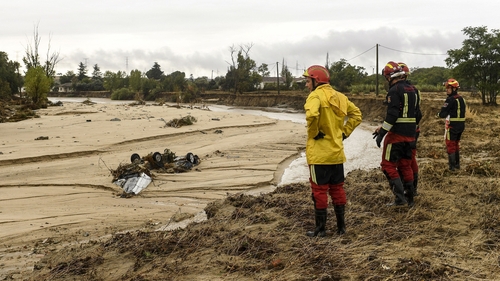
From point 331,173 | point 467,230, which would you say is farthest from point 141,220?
point 467,230

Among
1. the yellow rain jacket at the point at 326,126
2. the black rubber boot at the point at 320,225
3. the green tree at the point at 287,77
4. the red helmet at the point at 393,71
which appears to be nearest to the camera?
the yellow rain jacket at the point at 326,126

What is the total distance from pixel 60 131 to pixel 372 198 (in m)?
15.4

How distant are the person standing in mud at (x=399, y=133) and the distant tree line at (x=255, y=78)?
23.6 m

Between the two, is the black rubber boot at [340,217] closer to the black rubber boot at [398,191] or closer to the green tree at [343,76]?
the black rubber boot at [398,191]

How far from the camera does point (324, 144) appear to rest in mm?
5145

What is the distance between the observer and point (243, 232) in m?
5.46

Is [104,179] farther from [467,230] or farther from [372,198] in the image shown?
[467,230]

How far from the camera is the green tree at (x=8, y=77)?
43.3 metres

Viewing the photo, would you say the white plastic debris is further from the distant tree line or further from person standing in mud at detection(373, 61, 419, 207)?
the distant tree line

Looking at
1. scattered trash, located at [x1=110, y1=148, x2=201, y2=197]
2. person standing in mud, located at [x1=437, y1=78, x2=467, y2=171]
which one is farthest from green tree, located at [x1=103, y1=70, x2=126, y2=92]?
person standing in mud, located at [x1=437, y1=78, x2=467, y2=171]

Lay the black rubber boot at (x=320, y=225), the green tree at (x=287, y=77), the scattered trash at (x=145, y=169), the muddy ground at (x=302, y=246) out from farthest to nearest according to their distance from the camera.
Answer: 1. the green tree at (x=287, y=77)
2. the scattered trash at (x=145, y=169)
3. the black rubber boot at (x=320, y=225)
4. the muddy ground at (x=302, y=246)

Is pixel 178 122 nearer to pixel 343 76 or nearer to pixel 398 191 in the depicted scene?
pixel 398 191

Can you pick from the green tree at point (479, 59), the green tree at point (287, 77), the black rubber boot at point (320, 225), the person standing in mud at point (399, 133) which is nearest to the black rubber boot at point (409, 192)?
the person standing in mud at point (399, 133)

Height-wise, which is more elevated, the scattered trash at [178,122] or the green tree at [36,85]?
the green tree at [36,85]
